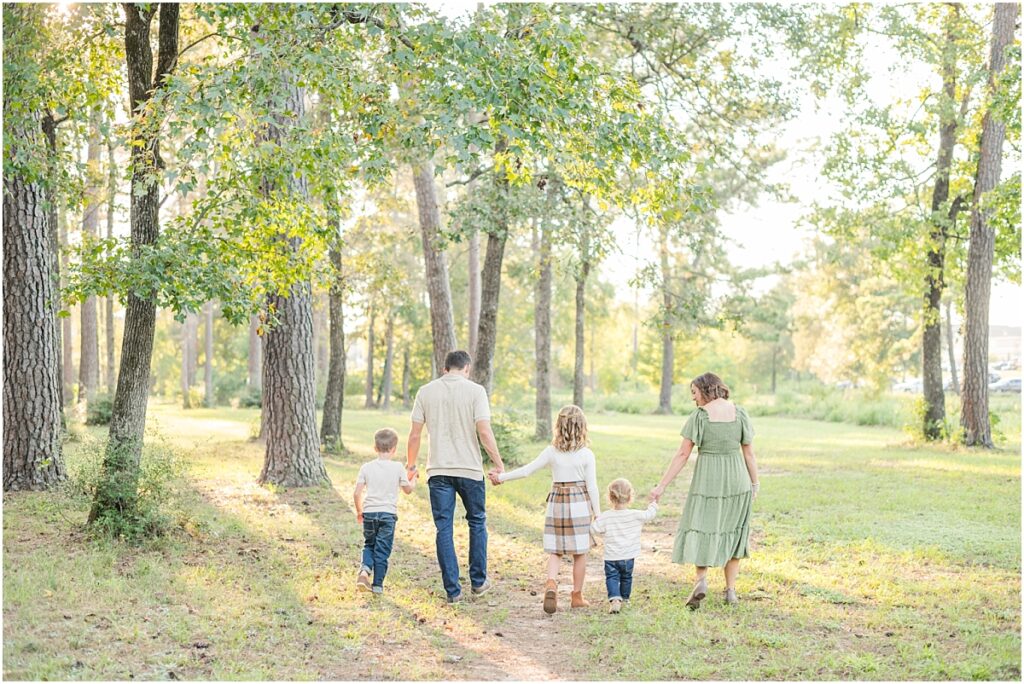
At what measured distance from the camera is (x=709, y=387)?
736 cm

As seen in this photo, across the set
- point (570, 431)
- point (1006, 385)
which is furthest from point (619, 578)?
point (1006, 385)

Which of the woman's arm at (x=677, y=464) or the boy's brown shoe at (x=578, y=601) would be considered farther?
the boy's brown shoe at (x=578, y=601)

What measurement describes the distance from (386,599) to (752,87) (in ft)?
37.6

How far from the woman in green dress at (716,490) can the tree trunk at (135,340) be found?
15.9 feet

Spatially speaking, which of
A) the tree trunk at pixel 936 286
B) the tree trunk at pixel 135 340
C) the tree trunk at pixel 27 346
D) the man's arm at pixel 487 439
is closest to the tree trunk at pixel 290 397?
the tree trunk at pixel 27 346

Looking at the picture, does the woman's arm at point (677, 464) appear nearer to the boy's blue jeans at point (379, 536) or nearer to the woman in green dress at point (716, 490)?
the woman in green dress at point (716, 490)

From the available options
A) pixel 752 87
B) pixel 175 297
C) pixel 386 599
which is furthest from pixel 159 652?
pixel 752 87

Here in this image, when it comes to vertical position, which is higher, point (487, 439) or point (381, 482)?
point (487, 439)

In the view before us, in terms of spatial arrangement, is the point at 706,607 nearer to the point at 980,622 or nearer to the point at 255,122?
the point at 980,622

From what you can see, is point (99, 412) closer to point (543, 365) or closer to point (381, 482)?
point (543, 365)

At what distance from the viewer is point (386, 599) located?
751 centimetres

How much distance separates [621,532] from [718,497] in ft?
2.62

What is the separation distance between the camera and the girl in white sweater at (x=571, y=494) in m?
7.33

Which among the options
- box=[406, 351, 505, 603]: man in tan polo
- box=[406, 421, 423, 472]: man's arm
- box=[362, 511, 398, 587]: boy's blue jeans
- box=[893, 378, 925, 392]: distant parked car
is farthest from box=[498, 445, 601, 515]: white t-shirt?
box=[893, 378, 925, 392]: distant parked car
